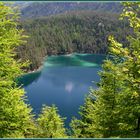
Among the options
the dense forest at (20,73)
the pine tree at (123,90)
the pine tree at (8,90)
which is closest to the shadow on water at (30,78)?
the pine tree at (123,90)

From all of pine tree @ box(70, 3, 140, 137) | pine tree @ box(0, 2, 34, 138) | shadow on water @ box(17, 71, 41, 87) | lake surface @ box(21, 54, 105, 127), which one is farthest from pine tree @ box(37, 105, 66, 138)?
shadow on water @ box(17, 71, 41, 87)

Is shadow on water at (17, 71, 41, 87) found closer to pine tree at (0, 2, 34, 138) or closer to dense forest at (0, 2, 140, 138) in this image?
dense forest at (0, 2, 140, 138)

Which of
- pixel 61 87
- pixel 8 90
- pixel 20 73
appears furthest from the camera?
pixel 61 87

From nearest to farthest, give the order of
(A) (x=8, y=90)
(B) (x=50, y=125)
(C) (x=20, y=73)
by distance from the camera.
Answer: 1. (A) (x=8, y=90)
2. (C) (x=20, y=73)
3. (B) (x=50, y=125)

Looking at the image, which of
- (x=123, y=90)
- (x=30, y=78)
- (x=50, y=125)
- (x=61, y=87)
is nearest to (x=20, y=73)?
(x=123, y=90)

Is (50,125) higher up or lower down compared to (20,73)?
lower down

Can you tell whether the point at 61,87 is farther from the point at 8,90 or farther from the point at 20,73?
the point at 8,90

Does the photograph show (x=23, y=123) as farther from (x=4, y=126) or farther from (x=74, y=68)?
(x=74, y=68)

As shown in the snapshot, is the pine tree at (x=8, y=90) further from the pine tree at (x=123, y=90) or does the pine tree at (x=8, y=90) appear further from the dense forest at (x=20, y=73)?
the pine tree at (x=123, y=90)

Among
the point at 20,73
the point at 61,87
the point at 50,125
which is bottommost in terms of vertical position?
the point at 61,87
